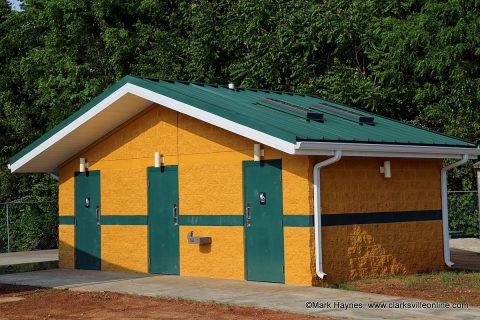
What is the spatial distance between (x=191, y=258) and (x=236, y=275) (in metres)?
1.39

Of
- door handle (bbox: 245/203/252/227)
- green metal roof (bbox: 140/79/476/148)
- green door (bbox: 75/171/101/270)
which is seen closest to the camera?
green metal roof (bbox: 140/79/476/148)

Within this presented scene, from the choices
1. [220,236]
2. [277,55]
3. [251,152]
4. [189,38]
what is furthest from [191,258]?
[189,38]

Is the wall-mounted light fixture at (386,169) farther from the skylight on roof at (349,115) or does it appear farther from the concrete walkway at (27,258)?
the concrete walkway at (27,258)

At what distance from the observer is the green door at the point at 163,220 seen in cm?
1744

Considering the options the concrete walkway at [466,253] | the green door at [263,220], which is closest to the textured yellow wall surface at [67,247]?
the green door at [263,220]

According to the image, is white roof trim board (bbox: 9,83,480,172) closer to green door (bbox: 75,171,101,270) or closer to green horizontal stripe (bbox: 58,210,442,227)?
green door (bbox: 75,171,101,270)

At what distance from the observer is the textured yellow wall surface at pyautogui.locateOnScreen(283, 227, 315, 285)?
579 inches

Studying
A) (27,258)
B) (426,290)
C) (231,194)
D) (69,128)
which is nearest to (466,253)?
(426,290)

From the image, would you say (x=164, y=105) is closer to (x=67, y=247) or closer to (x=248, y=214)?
(x=248, y=214)

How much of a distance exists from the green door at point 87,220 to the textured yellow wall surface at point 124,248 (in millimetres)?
333

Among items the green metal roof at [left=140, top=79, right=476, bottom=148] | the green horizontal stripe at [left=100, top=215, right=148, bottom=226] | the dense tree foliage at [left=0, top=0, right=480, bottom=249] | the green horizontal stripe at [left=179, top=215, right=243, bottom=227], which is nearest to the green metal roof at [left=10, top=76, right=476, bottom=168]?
the green metal roof at [left=140, top=79, right=476, bottom=148]

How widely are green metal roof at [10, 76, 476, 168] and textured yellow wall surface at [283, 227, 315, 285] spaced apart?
1908 mm

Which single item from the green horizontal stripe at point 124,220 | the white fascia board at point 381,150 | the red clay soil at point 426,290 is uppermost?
the white fascia board at point 381,150

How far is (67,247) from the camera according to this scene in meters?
20.3
